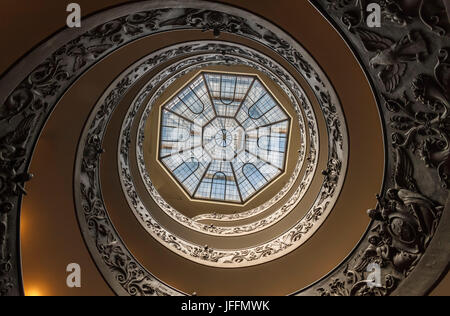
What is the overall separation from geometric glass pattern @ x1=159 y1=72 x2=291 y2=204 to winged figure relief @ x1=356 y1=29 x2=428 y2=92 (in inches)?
334

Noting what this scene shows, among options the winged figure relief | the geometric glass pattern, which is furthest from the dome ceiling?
the geometric glass pattern

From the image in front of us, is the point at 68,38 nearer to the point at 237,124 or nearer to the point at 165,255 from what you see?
the point at 165,255

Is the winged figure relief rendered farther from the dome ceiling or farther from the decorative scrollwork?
the decorative scrollwork

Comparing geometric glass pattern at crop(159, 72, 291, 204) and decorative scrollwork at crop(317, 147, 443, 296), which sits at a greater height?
geometric glass pattern at crop(159, 72, 291, 204)

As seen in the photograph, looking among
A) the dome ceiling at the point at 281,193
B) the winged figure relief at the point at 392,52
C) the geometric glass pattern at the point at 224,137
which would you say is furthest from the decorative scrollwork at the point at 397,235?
the geometric glass pattern at the point at 224,137

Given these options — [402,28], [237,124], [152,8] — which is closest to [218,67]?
[237,124]

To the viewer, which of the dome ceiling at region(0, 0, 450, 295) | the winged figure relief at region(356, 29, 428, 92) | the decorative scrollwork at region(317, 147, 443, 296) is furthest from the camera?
the decorative scrollwork at region(317, 147, 443, 296)

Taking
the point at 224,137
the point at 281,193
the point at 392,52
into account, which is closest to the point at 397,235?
the point at 392,52

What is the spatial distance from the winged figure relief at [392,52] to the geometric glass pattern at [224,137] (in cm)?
848

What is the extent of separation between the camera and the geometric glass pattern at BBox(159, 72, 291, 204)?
1338 cm

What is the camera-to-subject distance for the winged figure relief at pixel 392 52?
13.8 ft

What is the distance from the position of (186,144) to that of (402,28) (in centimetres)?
1102

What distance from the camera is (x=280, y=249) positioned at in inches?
337

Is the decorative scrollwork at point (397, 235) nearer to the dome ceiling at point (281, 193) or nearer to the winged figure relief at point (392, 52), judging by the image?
the dome ceiling at point (281, 193)
